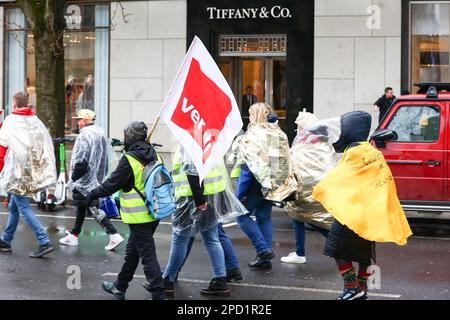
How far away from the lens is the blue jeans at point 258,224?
9094 millimetres

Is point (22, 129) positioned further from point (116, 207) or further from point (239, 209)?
point (239, 209)

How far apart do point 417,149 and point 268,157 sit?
320 cm

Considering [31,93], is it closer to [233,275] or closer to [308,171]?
[308,171]

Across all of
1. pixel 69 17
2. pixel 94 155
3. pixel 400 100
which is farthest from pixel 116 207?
pixel 69 17

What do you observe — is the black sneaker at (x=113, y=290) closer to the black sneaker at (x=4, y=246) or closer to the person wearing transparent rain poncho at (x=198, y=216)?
the person wearing transparent rain poncho at (x=198, y=216)

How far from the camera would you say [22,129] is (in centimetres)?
992

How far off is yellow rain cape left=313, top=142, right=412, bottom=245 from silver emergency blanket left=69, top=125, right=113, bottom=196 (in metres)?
4.04

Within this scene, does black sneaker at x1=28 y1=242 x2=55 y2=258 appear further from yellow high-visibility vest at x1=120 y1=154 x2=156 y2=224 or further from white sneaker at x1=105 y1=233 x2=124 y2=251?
yellow high-visibility vest at x1=120 y1=154 x2=156 y2=224

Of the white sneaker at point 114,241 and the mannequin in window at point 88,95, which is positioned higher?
the mannequin in window at point 88,95

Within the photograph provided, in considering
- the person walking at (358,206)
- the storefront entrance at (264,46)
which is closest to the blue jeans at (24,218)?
the person walking at (358,206)

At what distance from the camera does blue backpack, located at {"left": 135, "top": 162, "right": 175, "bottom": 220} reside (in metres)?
7.36

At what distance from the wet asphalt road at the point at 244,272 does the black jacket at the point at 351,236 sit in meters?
0.84

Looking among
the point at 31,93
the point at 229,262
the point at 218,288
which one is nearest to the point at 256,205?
the point at 229,262
